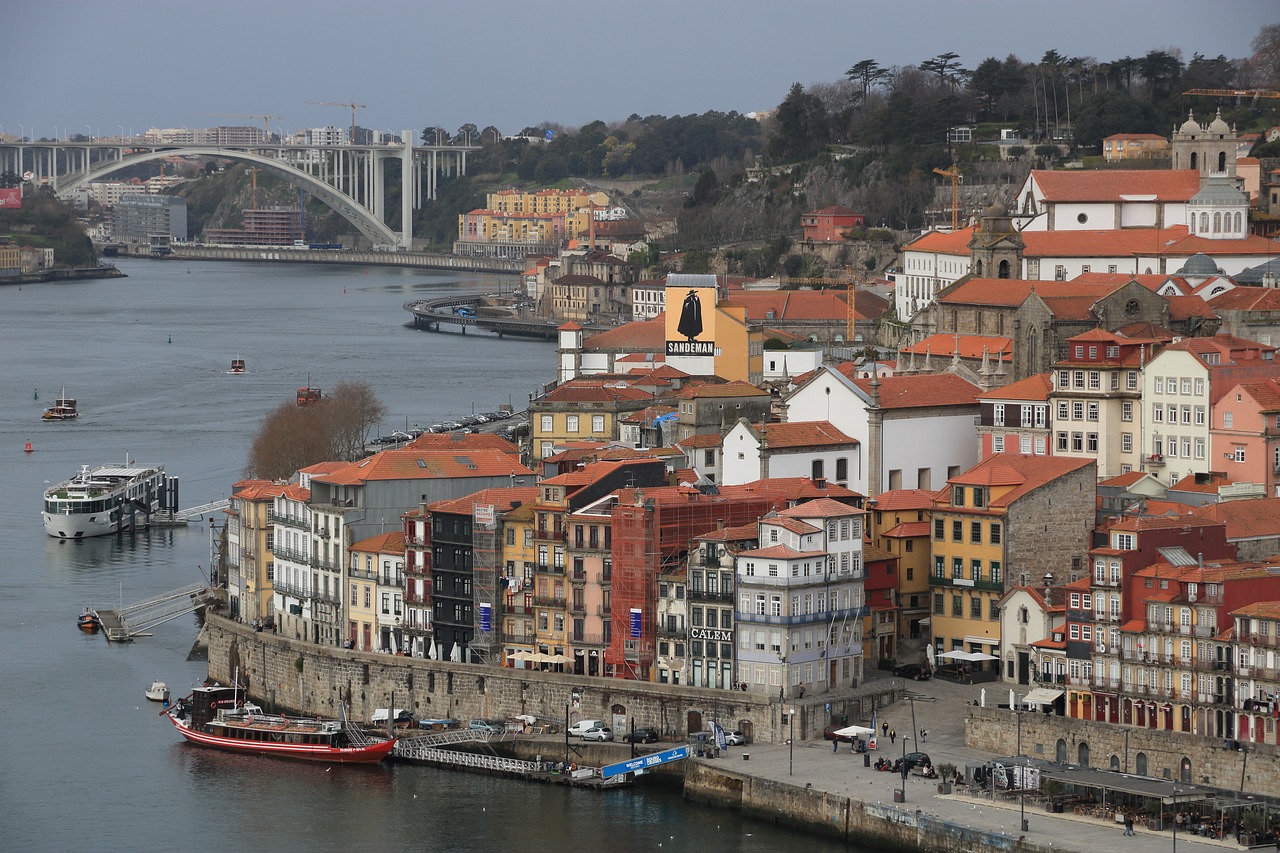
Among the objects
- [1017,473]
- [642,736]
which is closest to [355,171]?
[1017,473]

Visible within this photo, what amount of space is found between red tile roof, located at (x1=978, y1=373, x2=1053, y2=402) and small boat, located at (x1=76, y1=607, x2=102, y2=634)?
15868 mm

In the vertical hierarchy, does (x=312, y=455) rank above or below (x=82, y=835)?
above

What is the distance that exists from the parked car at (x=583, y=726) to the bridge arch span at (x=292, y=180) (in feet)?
462

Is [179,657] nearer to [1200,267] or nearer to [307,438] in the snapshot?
[307,438]

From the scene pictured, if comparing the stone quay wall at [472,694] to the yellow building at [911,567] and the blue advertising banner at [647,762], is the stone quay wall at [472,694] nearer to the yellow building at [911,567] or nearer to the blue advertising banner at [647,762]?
the blue advertising banner at [647,762]

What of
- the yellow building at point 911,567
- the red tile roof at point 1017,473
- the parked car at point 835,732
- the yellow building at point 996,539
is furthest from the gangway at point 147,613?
the parked car at point 835,732

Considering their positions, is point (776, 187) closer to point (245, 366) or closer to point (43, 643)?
point (245, 366)

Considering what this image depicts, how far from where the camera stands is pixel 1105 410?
142 ft

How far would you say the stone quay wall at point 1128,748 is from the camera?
103ft

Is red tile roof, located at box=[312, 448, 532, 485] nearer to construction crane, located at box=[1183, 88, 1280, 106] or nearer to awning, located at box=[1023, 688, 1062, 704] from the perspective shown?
awning, located at box=[1023, 688, 1062, 704]

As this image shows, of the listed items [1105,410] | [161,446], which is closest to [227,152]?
[161,446]

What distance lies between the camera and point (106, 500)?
193 ft

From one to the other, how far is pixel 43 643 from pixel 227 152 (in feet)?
433

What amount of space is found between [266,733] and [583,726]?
4968 millimetres
